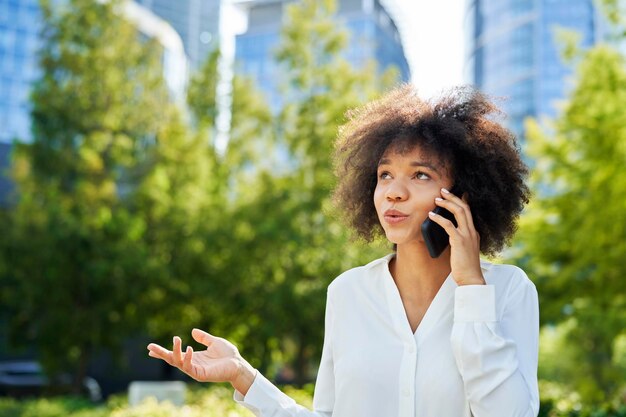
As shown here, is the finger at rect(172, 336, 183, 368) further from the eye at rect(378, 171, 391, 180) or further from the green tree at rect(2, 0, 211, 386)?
the green tree at rect(2, 0, 211, 386)

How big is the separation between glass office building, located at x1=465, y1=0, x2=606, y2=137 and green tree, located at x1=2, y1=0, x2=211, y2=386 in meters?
78.7

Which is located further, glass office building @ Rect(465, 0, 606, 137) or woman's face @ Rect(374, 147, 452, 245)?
glass office building @ Rect(465, 0, 606, 137)

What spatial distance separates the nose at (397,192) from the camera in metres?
2.24

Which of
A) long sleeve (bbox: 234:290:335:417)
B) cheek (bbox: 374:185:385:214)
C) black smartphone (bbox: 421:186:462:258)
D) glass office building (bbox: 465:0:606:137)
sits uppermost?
glass office building (bbox: 465:0:606:137)

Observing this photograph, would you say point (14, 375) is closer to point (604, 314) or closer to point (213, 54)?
point (213, 54)

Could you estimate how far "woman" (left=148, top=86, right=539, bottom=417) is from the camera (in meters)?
2.04

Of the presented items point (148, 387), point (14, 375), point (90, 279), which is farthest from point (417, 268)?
point (14, 375)

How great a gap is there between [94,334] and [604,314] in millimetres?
10930

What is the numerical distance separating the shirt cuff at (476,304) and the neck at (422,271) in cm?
25

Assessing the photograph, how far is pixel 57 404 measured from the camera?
14.1 metres

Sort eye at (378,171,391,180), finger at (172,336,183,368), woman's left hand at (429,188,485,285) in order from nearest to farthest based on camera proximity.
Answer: woman's left hand at (429,188,485,285)
finger at (172,336,183,368)
eye at (378,171,391,180)

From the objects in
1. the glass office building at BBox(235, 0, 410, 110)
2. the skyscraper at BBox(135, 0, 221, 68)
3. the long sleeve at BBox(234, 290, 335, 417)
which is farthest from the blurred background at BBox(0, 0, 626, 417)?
the skyscraper at BBox(135, 0, 221, 68)

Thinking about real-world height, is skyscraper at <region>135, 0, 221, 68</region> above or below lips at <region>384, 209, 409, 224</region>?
above

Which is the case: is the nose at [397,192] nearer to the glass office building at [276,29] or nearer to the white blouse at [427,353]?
the white blouse at [427,353]
